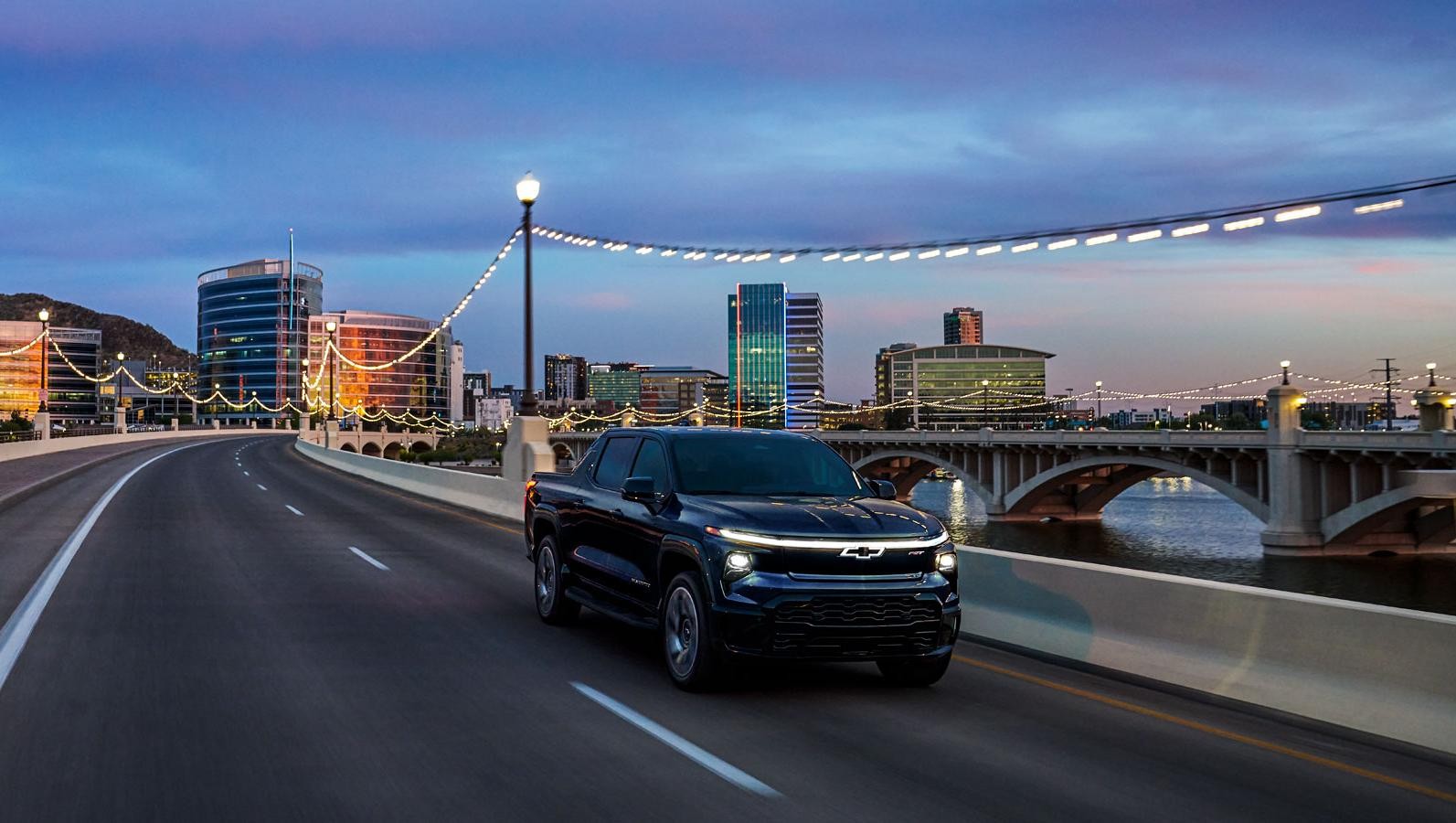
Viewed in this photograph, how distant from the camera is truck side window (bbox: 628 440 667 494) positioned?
891 cm

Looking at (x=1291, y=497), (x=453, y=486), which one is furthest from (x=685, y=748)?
(x=1291, y=497)

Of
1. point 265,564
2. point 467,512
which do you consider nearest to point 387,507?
point 467,512

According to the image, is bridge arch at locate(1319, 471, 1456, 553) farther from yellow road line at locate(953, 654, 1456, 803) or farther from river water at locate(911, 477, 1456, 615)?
yellow road line at locate(953, 654, 1456, 803)

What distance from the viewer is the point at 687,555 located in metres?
7.86

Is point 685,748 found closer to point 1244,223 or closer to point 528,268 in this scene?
point 1244,223

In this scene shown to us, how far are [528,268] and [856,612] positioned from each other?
19253mm

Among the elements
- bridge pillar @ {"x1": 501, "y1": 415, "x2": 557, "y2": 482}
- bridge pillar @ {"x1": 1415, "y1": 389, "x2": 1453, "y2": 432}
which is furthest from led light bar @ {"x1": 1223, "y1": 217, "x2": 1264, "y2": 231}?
bridge pillar @ {"x1": 1415, "y1": 389, "x2": 1453, "y2": 432}

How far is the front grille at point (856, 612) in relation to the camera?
285 inches

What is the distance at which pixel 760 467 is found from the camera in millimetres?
8945

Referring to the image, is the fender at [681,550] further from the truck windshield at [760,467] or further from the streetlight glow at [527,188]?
the streetlight glow at [527,188]

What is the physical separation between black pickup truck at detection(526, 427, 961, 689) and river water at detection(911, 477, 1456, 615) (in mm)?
28825

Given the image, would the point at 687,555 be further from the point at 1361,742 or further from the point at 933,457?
the point at 933,457

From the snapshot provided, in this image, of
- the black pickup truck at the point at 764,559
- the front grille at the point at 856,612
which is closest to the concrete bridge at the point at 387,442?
the black pickup truck at the point at 764,559

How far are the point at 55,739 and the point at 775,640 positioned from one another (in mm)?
4135
